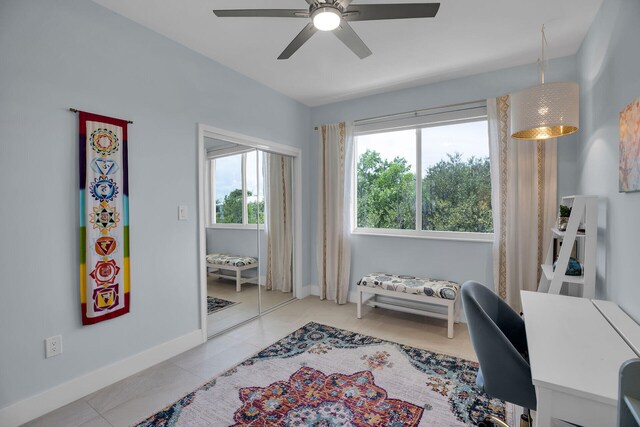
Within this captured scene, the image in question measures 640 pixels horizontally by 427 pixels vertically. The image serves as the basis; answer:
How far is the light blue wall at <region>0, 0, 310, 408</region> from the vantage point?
1749mm

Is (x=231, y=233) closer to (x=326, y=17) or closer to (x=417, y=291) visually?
(x=417, y=291)

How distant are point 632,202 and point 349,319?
2.62 meters

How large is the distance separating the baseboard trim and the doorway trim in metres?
0.35

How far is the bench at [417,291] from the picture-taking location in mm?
2973

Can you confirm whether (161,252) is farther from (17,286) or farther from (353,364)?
(353,364)

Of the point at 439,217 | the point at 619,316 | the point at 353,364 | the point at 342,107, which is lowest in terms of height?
the point at 353,364

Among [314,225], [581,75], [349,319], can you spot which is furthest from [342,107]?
[349,319]

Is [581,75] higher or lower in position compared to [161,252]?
higher

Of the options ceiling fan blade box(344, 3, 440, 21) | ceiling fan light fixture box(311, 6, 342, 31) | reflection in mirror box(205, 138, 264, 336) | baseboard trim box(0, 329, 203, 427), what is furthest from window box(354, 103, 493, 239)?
baseboard trim box(0, 329, 203, 427)

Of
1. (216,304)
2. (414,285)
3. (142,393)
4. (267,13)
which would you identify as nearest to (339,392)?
(142,393)

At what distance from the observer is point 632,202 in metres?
1.63

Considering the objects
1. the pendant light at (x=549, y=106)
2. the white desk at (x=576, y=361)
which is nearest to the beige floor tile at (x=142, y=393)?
the white desk at (x=576, y=361)

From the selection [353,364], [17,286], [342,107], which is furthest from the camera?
[342,107]

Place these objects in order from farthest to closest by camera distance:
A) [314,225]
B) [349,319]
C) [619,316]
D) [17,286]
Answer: [314,225]
[349,319]
[17,286]
[619,316]
